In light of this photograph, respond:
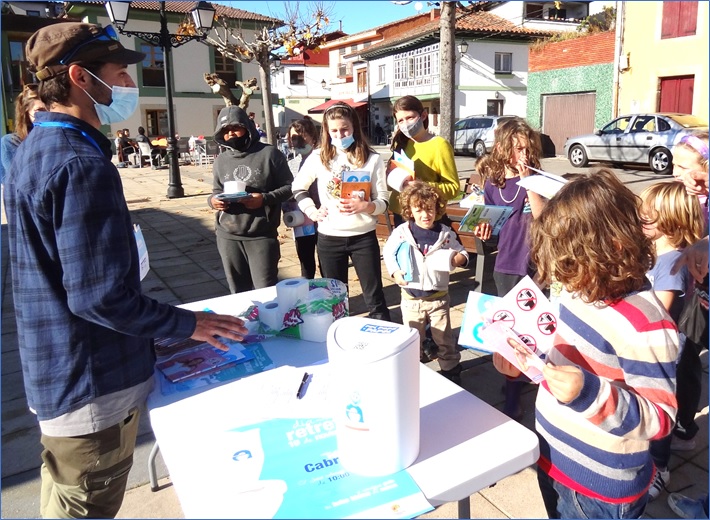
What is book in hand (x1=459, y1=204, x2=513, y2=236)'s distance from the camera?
3047 mm

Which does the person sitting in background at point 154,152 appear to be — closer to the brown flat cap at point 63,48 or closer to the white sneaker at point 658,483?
the brown flat cap at point 63,48

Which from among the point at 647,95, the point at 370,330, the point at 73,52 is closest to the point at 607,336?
the point at 370,330

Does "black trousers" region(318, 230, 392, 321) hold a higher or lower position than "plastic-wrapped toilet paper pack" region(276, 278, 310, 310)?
lower

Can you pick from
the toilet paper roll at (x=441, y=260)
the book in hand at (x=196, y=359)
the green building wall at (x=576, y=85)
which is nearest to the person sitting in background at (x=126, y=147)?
the green building wall at (x=576, y=85)

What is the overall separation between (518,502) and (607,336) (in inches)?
49.1

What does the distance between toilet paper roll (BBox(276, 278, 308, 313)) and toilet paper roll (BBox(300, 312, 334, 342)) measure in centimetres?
9

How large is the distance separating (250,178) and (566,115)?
21549 millimetres

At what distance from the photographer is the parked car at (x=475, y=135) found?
19.4 metres

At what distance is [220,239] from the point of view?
11.4ft

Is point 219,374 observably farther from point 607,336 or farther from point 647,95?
point 647,95

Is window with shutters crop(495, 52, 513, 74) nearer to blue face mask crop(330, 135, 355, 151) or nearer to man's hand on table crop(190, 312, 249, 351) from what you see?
blue face mask crop(330, 135, 355, 151)

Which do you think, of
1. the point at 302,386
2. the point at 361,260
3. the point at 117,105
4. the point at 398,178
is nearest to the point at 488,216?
the point at 398,178

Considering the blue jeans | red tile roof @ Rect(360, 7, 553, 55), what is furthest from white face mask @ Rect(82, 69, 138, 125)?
red tile roof @ Rect(360, 7, 553, 55)

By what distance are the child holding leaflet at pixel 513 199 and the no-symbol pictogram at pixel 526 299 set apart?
146 cm
